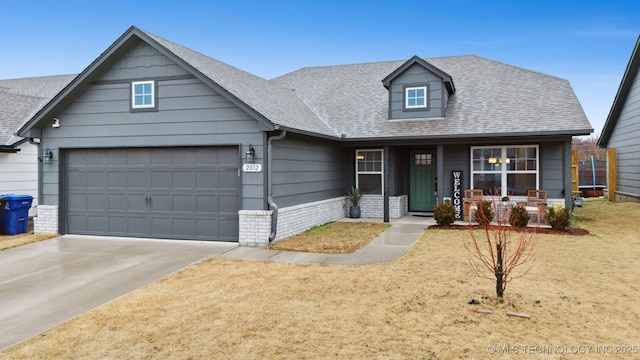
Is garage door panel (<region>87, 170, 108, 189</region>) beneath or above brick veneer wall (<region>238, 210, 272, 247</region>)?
above

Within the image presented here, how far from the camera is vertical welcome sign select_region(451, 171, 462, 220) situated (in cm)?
1320

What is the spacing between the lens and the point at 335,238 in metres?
10.3

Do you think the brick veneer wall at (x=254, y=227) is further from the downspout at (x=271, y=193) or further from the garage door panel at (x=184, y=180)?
the garage door panel at (x=184, y=180)

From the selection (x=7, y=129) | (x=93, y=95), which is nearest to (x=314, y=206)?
(x=93, y=95)

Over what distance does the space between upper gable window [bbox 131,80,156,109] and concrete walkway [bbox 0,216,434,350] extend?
A: 3385mm

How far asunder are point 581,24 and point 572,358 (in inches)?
967

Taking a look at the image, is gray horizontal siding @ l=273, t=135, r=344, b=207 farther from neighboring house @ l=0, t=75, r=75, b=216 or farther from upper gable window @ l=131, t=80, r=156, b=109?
neighboring house @ l=0, t=75, r=75, b=216

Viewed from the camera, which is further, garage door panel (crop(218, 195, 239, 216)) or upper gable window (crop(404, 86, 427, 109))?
upper gable window (crop(404, 86, 427, 109))

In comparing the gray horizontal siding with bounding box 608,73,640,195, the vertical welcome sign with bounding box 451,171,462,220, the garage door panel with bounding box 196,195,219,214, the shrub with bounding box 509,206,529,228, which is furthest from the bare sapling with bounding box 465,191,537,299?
the gray horizontal siding with bounding box 608,73,640,195

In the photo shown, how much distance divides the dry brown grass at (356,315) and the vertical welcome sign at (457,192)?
5496 mm

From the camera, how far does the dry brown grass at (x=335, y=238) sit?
9.14 m

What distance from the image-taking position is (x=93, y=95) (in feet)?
35.1

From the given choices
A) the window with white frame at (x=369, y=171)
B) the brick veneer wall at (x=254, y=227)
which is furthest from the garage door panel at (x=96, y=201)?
the window with white frame at (x=369, y=171)

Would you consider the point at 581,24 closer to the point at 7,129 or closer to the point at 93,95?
the point at 93,95
